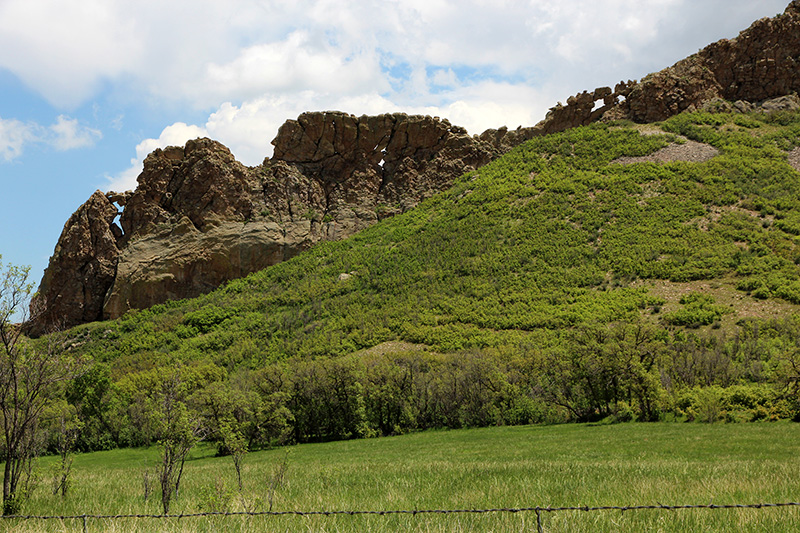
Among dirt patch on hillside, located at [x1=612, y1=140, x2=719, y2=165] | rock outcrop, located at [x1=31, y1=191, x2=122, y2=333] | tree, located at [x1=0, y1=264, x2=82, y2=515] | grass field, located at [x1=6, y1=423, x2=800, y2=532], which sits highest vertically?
dirt patch on hillside, located at [x1=612, y1=140, x2=719, y2=165]

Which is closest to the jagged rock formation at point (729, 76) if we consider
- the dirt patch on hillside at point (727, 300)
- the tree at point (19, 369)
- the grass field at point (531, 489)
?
the dirt patch on hillside at point (727, 300)

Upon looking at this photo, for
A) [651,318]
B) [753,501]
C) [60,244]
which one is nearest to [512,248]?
[651,318]

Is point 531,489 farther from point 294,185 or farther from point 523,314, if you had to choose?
point 294,185

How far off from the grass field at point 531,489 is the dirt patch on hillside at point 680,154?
189 feet

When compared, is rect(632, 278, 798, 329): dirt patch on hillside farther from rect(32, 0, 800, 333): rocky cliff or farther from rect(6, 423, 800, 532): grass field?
rect(32, 0, 800, 333): rocky cliff

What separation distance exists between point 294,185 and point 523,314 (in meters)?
50.6

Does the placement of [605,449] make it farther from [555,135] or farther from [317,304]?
[555,135]

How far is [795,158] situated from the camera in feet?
230

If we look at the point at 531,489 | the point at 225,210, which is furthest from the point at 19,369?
the point at 225,210

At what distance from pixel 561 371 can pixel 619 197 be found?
40545 mm

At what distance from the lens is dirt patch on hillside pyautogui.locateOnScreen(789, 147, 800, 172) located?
2699 inches

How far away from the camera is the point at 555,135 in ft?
294

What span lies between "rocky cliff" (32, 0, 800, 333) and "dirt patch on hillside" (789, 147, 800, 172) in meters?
16.3

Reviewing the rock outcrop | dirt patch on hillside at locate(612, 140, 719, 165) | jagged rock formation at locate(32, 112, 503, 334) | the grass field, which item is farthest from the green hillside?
the rock outcrop
